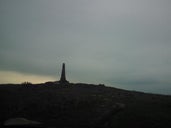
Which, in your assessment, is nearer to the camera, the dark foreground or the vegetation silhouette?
the vegetation silhouette

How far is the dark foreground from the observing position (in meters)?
17.6

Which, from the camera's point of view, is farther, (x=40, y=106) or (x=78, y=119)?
(x=40, y=106)

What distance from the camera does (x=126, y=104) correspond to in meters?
21.9

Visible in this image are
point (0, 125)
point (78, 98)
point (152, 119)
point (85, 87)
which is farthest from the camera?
point (85, 87)

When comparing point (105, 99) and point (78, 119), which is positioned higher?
point (105, 99)

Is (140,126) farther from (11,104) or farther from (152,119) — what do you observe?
(11,104)

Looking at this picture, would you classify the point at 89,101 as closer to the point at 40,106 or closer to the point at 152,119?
the point at 40,106

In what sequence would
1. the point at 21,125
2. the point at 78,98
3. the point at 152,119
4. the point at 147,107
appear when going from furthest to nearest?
1. the point at 78,98
2. the point at 147,107
3. the point at 152,119
4. the point at 21,125

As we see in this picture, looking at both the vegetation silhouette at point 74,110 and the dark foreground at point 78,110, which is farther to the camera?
the dark foreground at point 78,110

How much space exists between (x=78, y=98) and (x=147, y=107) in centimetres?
654

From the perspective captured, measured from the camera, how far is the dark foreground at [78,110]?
1756 cm

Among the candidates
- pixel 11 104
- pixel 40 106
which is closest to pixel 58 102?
pixel 40 106

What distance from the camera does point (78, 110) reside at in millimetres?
21234

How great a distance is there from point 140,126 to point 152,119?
1610 millimetres
